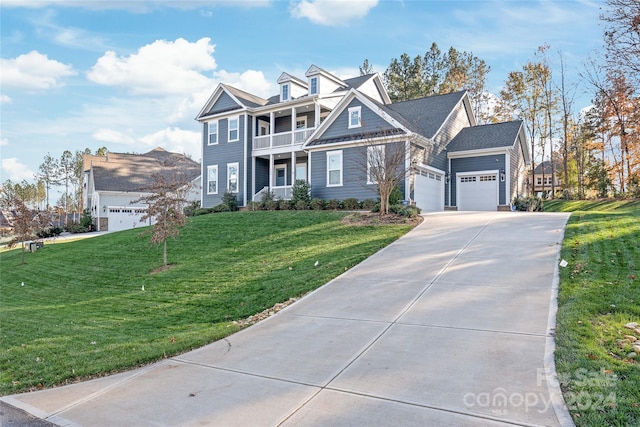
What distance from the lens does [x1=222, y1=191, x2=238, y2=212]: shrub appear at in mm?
24727

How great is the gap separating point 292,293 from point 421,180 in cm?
1387

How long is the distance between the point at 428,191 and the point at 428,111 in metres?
5.82

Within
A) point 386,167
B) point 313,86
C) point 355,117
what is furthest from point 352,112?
point 386,167

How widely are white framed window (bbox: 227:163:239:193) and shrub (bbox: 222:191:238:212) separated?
94cm

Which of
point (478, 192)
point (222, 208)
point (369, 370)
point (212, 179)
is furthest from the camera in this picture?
point (212, 179)

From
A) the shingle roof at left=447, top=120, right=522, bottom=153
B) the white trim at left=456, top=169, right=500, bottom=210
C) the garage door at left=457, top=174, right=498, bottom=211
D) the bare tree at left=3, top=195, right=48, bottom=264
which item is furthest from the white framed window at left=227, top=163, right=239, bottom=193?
the garage door at left=457, top=174, right=498, bottom=211

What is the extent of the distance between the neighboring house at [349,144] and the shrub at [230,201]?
0.76 m

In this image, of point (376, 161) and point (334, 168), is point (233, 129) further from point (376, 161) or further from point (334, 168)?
point (376, 161)

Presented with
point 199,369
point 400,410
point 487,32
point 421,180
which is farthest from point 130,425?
point 421,180

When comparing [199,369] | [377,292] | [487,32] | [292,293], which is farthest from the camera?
[487,32]

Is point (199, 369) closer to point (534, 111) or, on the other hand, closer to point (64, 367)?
point (64, 367)

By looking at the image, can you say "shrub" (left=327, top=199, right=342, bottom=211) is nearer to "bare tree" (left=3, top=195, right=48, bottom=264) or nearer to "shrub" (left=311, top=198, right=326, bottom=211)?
"shrub" (left=311, top=198, right=326, bottom=211)

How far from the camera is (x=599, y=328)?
512cm

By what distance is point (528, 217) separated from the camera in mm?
15102
